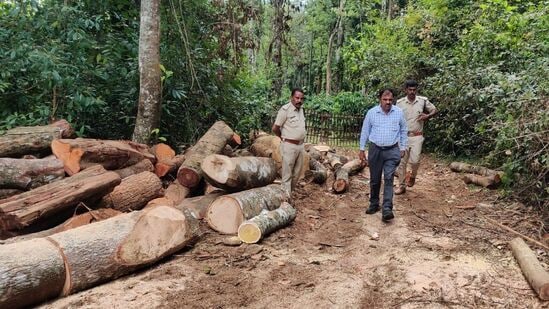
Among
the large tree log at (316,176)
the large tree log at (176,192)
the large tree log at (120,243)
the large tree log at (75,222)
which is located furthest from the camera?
the large tree log at (316,176)

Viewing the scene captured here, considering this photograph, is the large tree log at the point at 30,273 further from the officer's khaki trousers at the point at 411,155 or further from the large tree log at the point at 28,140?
the officer's khaki trousers at the point at 411,155

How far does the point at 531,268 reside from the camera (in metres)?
3.95

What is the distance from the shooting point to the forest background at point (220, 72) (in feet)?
20.9

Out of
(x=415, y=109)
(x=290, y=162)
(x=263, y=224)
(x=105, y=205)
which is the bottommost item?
(x=263, y=224)

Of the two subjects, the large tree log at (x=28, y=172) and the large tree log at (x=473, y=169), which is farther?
the large tree log at (x=473, y=169)

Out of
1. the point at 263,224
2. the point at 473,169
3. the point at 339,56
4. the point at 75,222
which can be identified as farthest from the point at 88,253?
the point at 339,56

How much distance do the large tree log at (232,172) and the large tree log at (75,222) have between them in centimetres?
133

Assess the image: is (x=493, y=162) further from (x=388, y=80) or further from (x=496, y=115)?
(x=388, y=80)

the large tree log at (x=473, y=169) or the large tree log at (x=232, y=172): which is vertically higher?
the large tree log at (x=232, y=172)

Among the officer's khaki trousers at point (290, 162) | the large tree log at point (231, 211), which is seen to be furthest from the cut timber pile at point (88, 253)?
the officer's khaki trousers at point (290, 162)

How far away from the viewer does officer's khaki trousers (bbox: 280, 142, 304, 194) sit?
21.4 ft

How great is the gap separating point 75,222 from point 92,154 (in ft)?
4.29

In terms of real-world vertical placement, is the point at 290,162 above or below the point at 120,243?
above

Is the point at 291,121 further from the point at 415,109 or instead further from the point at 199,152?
the point at 415,109
